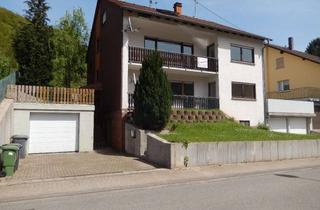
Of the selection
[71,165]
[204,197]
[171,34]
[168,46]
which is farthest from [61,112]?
[204,197]

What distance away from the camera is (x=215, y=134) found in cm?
1798

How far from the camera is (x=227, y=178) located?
12.1m

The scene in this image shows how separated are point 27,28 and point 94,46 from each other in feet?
18.9

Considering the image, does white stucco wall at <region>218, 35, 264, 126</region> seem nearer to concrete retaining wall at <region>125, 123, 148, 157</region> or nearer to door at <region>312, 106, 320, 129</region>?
door at <region>312, 106, 320, 129</region>

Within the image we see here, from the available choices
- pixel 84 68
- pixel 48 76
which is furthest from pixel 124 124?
pixel 84 68

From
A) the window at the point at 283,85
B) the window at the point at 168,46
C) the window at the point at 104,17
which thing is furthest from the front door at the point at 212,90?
the window at the point at 283,85

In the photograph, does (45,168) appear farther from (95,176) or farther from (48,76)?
(48,76)

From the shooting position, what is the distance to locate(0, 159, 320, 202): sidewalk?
31.5 feet

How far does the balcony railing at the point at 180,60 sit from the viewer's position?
21.3m

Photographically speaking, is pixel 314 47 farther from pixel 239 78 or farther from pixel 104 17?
pixel 104 17

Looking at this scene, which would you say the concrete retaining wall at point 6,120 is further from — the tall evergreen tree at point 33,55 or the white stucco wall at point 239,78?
the white stucco wall at point 239,78

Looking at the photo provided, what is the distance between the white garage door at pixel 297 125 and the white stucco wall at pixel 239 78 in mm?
4102

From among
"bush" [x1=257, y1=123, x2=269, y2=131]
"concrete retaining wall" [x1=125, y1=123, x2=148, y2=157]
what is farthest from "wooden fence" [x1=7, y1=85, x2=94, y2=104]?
"bush" [x1=257, y1=123, x2=269, y2=131]

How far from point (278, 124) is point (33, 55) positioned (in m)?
20.5
